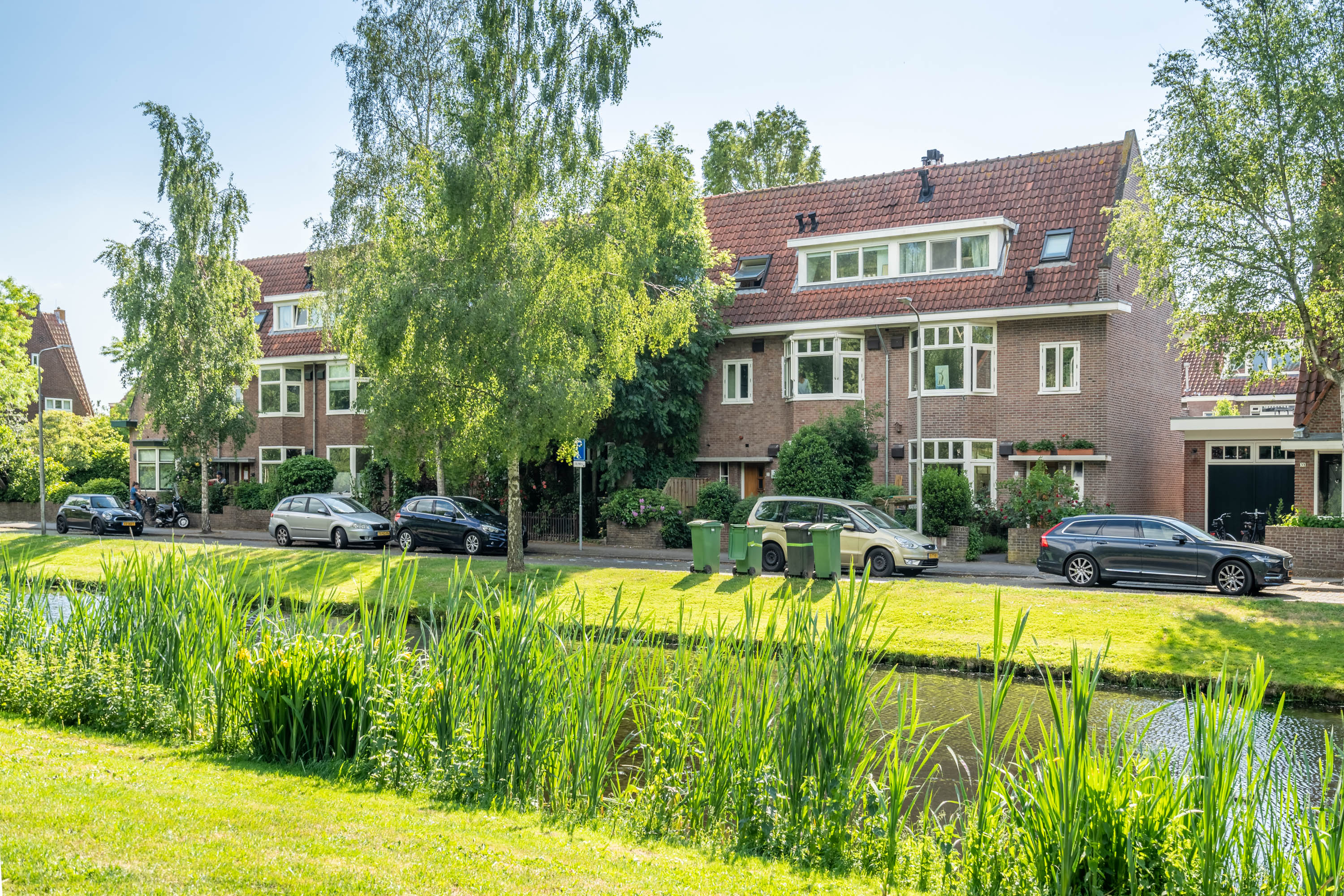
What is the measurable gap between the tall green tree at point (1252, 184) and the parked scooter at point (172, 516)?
35.1 metres

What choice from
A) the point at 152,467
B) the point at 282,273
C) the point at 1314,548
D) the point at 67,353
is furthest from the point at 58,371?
the point at 1314,548

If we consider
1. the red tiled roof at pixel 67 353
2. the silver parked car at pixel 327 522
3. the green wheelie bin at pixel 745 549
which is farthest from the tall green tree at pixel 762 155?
the red tiled roof at pixel 67 353

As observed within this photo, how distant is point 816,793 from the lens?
6988 mm

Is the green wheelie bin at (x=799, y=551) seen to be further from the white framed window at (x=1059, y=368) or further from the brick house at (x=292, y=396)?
the brick house at (x=292, y=396)

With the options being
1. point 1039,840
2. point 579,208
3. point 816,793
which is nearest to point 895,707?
point 816,793

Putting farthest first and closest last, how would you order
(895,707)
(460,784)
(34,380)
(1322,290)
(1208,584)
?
(34,380)
(1322,290)
(1208,584)
(895,707)
(460,784)

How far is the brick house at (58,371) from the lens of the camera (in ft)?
219

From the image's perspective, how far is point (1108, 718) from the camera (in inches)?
388

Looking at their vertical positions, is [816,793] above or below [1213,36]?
below

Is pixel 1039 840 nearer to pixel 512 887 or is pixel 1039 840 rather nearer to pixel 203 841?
pixel 512 887

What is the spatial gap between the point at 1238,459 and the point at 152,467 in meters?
44.1

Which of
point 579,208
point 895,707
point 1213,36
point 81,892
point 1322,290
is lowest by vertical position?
point 895,707

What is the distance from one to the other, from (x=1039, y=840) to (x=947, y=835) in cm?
74

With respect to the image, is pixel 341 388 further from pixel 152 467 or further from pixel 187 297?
pixel 152 467
